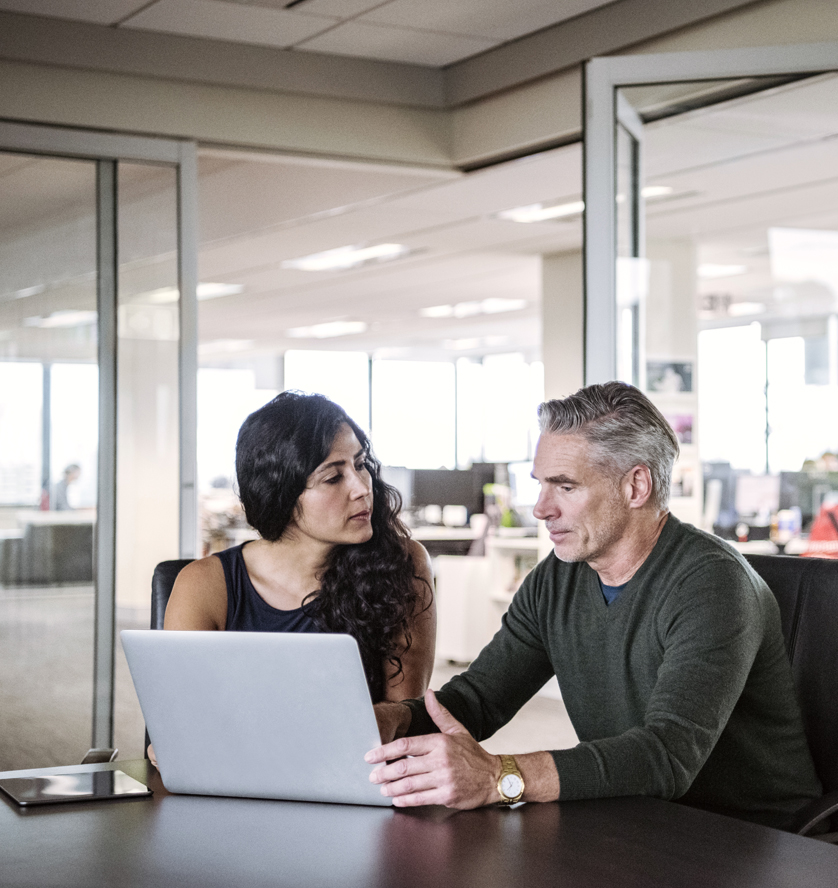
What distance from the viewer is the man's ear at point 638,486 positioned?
2041mm

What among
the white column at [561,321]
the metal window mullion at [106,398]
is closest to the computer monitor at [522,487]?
the white column at [561,321]

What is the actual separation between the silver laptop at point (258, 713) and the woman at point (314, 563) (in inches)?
22.7

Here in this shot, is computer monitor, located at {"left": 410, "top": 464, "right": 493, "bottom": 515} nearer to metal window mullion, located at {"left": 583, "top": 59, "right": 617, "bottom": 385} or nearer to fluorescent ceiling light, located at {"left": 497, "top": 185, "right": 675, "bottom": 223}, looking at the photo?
fluorescent ceiling light, located at {"left": 497, "top": 185, "right": 675, "bottom": 223}

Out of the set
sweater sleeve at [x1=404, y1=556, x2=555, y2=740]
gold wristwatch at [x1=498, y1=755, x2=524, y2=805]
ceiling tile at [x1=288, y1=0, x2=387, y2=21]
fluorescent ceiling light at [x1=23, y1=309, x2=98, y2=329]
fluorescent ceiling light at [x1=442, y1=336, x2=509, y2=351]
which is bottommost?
gold wristwatch at [x1=498, y1=755, x2=524, y2=805]

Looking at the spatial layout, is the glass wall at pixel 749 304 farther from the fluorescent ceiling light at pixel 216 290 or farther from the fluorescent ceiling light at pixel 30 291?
the fluorescent ceiling light at pixel 216 290

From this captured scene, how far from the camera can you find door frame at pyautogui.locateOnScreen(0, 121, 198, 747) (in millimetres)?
4336

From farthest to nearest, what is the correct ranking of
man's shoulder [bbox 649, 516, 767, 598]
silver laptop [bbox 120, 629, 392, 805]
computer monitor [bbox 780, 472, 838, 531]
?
computer monitor [bbox 780, 472, 838, 531], man's shoulder [bbox 649, 516, 767, 598], silver laptop [bbox 120, 629, 392, 805]

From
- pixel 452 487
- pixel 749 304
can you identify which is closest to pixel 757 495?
pixel 749 304

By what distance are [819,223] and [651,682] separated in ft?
10.7

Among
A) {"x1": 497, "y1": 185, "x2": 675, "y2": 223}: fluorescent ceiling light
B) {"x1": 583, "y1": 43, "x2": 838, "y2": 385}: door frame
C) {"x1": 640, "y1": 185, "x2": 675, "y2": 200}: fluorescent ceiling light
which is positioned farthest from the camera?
{"x1": 497, "y1": 185, "x2": 675, "y2": 223}: fluorescent ceiling light

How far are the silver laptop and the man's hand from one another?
0.02 metres

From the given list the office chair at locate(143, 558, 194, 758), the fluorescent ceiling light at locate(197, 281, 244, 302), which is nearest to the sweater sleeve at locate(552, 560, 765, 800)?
the office chair at locate(143, 558, 194, 758)

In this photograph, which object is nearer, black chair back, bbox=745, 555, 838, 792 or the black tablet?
the black tablet

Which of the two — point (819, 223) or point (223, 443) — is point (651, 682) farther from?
point (223, 443)
